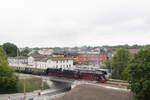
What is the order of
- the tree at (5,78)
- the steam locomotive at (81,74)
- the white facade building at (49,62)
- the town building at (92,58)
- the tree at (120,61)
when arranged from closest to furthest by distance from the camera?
the steam locomotive at (81,74) → the tree at (5,78) → the tree at (120,61) → the white facade building at (49,62) → the town building at (92,58)

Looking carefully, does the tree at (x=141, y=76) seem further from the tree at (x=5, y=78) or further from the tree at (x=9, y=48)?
the tree at (x=9, y=48)

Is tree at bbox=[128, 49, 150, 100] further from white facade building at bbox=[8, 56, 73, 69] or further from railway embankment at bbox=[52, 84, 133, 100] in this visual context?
white facade building at bbox=[8, 56, 73, 69]

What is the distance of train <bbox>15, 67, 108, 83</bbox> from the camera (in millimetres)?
34312

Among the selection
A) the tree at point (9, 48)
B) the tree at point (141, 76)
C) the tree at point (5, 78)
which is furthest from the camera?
the tree at point (9, 48)

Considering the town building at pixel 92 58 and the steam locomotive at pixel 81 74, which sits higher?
the town building at pixel 92 58

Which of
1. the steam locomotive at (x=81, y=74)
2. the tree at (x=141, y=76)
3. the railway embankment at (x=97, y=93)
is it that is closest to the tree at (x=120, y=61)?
the steam locomotive at (x=81, y=74)

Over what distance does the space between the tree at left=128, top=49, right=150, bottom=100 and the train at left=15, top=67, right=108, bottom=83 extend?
42.5ft

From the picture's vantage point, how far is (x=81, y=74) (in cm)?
3766

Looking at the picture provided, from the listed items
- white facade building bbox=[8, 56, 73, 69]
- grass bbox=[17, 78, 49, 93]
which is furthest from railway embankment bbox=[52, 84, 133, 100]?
white facade building bbox=[8, 56, 73, 69]

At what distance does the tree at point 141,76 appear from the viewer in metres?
19.2

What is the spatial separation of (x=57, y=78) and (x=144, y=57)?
2622 centimetres

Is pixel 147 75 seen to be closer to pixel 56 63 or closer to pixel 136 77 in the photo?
pixel 136 77

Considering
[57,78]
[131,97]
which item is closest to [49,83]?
[57,78]

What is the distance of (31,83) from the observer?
143 feet
